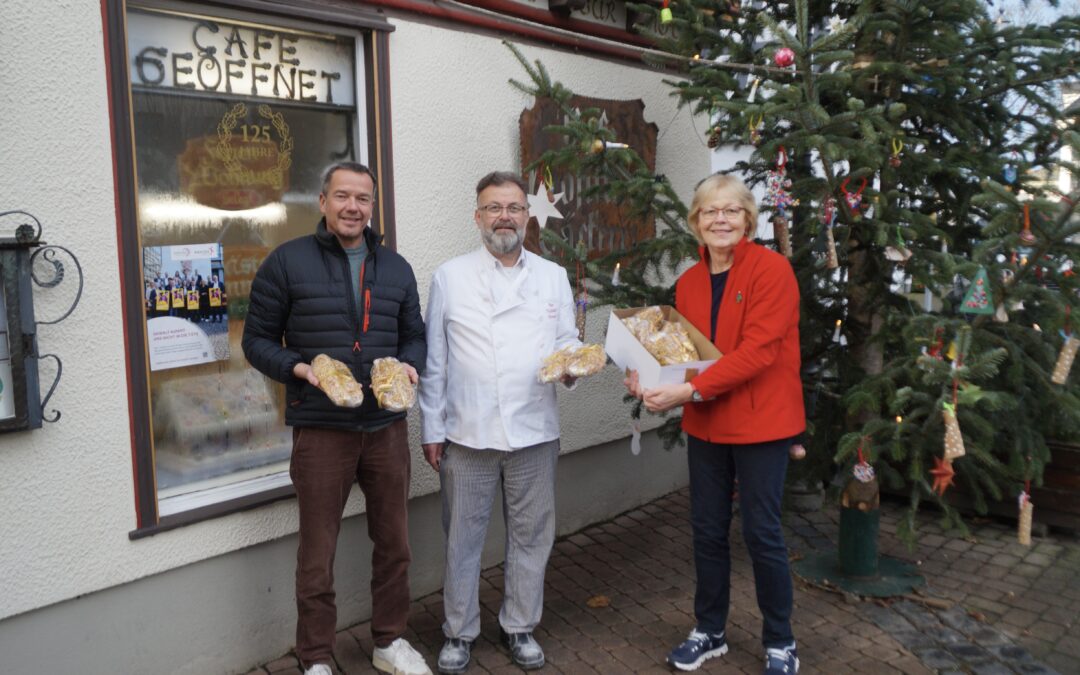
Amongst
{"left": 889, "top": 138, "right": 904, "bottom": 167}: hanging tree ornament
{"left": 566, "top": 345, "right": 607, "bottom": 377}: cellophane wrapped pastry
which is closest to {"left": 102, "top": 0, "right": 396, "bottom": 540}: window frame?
{"left": 566, "top": 345, "right": 607, "bottom": 377}: cellophane wrapped pastry

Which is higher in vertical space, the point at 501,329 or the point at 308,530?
the point at 501,329

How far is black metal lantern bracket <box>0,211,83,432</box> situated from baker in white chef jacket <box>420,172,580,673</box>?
5.00ft

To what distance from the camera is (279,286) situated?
11.3 feet

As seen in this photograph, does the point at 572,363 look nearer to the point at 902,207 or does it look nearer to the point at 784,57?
the point at 784,57

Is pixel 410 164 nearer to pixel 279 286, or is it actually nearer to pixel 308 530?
pixel 279 286

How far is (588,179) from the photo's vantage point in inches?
227

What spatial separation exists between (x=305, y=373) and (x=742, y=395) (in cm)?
178

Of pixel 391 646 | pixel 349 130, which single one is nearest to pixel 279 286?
pixel 349 130

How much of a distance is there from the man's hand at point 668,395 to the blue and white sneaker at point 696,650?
3.91 ft

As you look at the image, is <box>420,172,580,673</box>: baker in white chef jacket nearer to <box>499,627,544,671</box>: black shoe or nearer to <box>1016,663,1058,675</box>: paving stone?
<box>499,627,544,671</box>: black shoe

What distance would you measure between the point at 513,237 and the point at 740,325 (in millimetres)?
1046

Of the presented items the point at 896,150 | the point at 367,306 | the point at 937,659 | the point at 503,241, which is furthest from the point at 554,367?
the point at 937,659

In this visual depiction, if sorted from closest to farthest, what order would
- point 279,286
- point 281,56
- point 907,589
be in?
point 279,286 → point 281,56 → point 907,589

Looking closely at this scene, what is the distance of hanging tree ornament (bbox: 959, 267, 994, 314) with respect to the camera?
3332 millimetres
